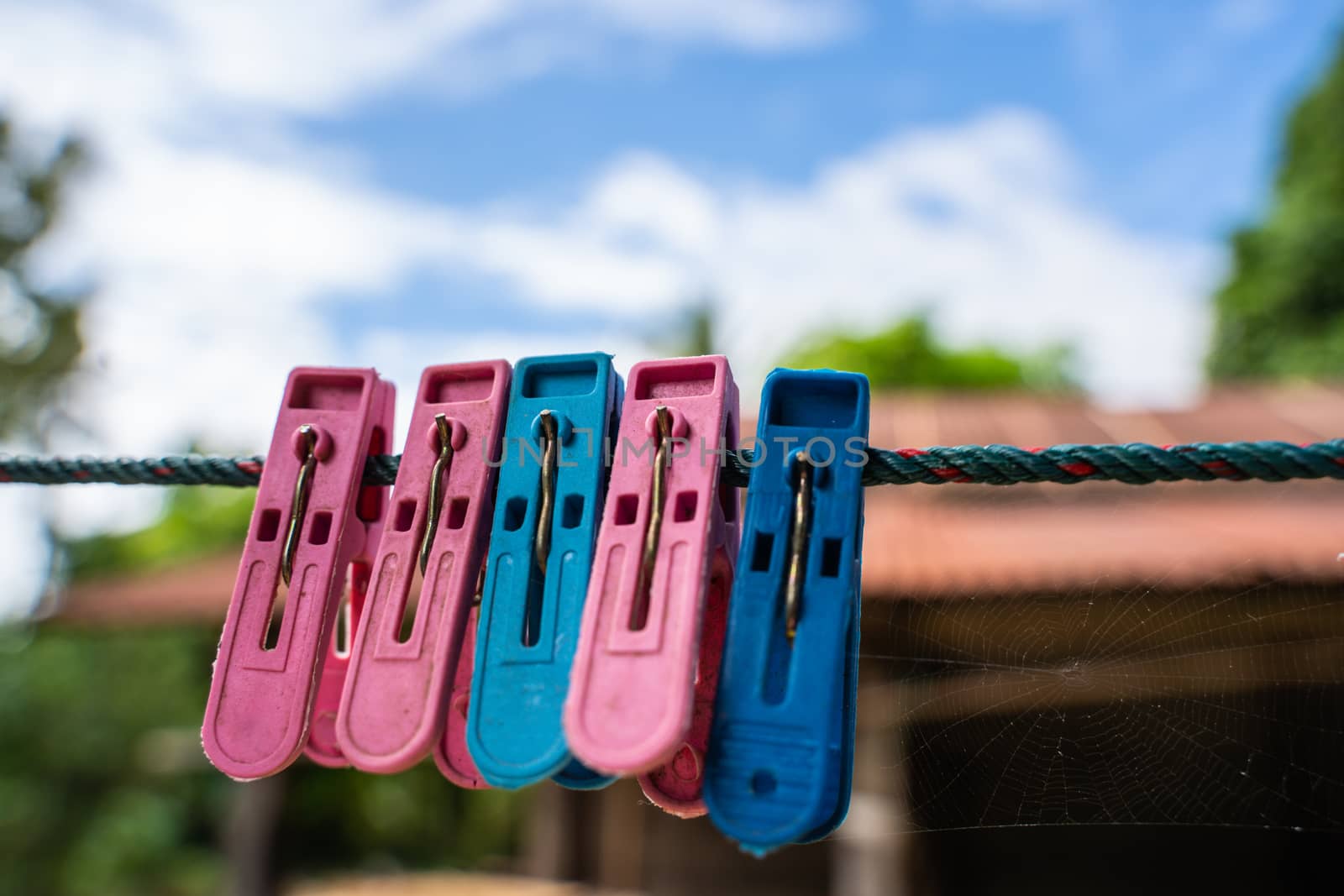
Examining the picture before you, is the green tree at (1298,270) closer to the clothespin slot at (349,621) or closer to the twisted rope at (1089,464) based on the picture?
the twisted rope at (1089,464)

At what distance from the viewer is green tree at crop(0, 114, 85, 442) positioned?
10.5m

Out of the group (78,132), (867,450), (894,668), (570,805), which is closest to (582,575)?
(867,450)

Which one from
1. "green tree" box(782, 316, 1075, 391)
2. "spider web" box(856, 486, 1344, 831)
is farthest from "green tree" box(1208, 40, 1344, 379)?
"spider web" box(856, 486, 1344, 831)

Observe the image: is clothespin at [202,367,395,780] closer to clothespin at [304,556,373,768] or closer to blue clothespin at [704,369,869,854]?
clothespin at [304,556,373,768]

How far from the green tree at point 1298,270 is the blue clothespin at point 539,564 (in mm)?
17047

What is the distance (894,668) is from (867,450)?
340cm

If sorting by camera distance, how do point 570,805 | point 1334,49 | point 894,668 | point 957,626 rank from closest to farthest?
1. point 957,626
2. point 894,668
3. point 570,805
4. point 1334,49

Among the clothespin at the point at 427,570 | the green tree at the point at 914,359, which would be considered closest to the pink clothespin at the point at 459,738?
the clothespin at the point at 427,570

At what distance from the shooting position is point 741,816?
0.71 meters

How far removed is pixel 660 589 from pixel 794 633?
102 mm

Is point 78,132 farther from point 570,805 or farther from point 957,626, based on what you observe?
point 957,626

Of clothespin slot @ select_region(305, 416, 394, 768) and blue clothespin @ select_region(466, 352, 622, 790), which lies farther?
clothespin slot @ select_region(305, 416, 394, 768)

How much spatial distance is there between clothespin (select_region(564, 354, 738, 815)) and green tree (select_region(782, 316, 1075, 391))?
18013mm

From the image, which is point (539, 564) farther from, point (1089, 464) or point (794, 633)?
point (1089, 464)
